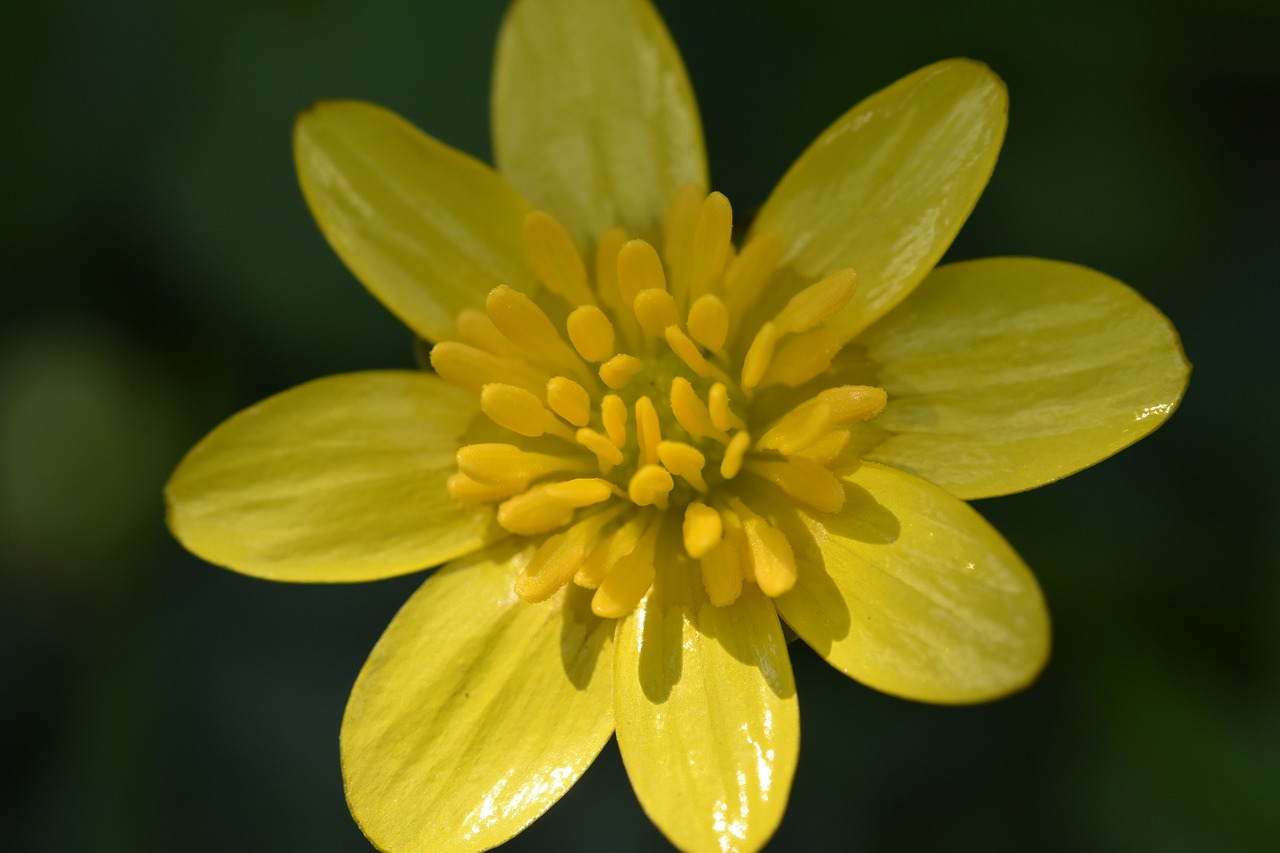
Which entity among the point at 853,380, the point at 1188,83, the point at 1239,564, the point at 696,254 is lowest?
the point at 1239,564

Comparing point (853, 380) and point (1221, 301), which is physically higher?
point (853, 380)

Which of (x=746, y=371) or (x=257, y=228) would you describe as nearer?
(x=746, y=371)

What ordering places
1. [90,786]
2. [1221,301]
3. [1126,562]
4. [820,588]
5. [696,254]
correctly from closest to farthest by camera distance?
[820,588], [696,254], [1126,562], [1221,301], [90,786]

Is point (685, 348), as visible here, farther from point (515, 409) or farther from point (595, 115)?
point (595, 115)

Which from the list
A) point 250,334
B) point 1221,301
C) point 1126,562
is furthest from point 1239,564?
point 250,334

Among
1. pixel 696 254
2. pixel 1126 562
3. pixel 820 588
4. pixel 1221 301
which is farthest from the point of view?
pixel 1221 301

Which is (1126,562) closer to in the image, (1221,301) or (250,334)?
(1221,301)

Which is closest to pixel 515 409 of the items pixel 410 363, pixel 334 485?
pixel 334 485

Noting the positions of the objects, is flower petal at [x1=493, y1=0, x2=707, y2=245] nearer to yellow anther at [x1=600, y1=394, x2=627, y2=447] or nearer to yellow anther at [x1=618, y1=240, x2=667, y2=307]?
yellow anther at [x1=618, y1=240, x2=667, y2=307]
